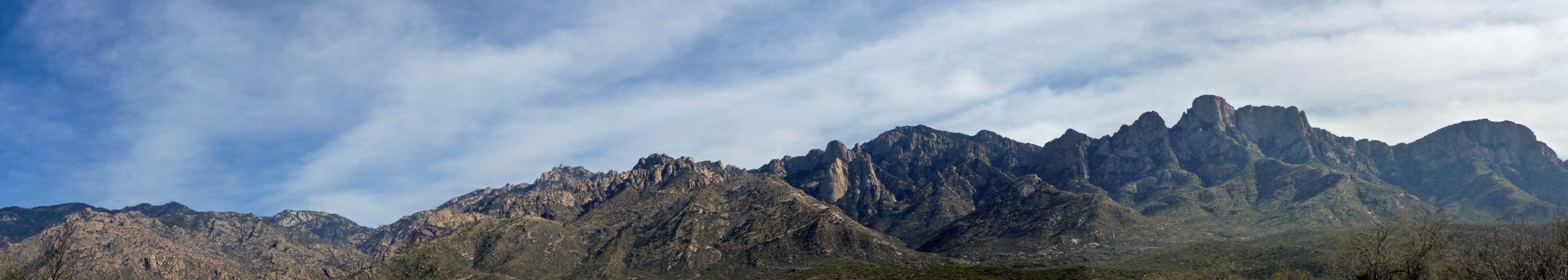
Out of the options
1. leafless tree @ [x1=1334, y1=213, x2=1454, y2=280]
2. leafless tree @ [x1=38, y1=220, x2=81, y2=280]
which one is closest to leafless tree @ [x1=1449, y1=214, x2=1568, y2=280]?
leafless tree @ [x1=1334, y1=213, x2=1454, y2=280]

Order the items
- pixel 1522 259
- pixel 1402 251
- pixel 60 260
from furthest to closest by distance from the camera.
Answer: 1. pixel 60 260
2. pixel 1402 251
3. pixel 1522 259

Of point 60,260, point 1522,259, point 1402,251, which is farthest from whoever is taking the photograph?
point 60,260

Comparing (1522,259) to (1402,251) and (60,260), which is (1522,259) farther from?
(60,260)

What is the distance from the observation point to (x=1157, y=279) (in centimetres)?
12900

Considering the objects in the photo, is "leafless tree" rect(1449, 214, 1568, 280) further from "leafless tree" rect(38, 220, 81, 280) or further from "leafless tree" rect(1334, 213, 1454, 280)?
"leafless tree" rect(38, 220, 81, 280)

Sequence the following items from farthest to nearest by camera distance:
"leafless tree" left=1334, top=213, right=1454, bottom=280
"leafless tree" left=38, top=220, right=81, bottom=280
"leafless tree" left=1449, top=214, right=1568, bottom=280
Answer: "leafless tree" left=38, top=220, right=81, bottom=280 < "leafless tree" left=1334, top=213, right=1454, bottom=280 < "leafless tree" left=1449, top=214, right=1568, bottom=280

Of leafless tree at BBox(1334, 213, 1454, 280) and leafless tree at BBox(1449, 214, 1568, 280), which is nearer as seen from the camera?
leafless tree at BBox(1449, 214, 1568, 280)

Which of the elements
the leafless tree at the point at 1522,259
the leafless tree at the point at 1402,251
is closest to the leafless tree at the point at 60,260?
the leafless tree at the point at 1522,259

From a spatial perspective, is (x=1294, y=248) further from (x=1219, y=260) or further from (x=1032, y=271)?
(x=1219, y=260)

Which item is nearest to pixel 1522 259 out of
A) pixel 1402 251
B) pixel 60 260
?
pixel 1402 251

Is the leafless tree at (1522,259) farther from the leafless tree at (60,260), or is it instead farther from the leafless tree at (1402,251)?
the leafless tree at (60,260)

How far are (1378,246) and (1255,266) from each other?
104139mm

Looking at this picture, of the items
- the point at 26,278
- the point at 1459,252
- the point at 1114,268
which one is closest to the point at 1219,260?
the point at 1459,252

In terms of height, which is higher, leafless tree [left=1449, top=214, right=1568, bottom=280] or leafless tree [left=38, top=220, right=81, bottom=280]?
leafless tree [left=38, top=220, right=81, bottom=280]
